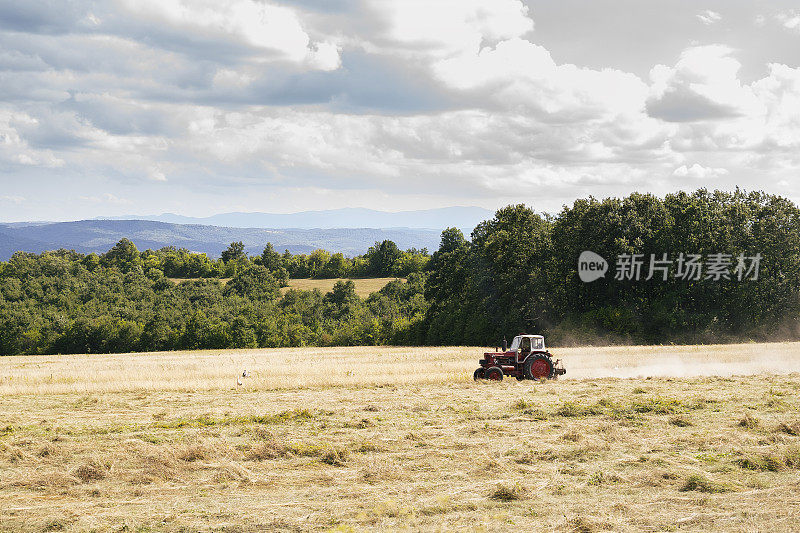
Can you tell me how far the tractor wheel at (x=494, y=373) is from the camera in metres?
24.0

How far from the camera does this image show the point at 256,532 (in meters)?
8.41

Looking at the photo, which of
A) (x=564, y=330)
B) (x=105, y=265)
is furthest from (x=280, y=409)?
(x=105, y=265)

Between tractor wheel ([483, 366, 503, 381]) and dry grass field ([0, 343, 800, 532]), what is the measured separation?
2.86 feet

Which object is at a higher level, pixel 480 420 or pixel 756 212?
pixel 756 212

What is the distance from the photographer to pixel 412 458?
12.4 meters

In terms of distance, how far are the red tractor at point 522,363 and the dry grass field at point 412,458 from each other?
1123 mm

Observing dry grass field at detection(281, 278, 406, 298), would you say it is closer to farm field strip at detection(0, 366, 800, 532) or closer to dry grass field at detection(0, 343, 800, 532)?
dry grass field at detection(0, 343, 800, 532)

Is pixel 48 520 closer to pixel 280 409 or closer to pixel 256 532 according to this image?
pixel 256 532

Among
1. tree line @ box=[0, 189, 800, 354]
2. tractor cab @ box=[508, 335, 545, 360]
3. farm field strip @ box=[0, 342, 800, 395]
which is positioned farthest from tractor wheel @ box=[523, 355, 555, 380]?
tree line @ box=[0, 189, 800, 354]

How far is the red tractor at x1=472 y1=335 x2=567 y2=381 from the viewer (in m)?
24.0

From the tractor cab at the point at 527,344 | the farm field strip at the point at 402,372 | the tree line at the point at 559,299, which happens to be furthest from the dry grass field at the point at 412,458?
the tree line at the point at 559,299

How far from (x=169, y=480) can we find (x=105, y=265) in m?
114

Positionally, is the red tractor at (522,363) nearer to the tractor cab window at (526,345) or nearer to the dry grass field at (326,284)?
the tractor cab window at (526,345)

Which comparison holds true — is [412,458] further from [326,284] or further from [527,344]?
[326,284]
